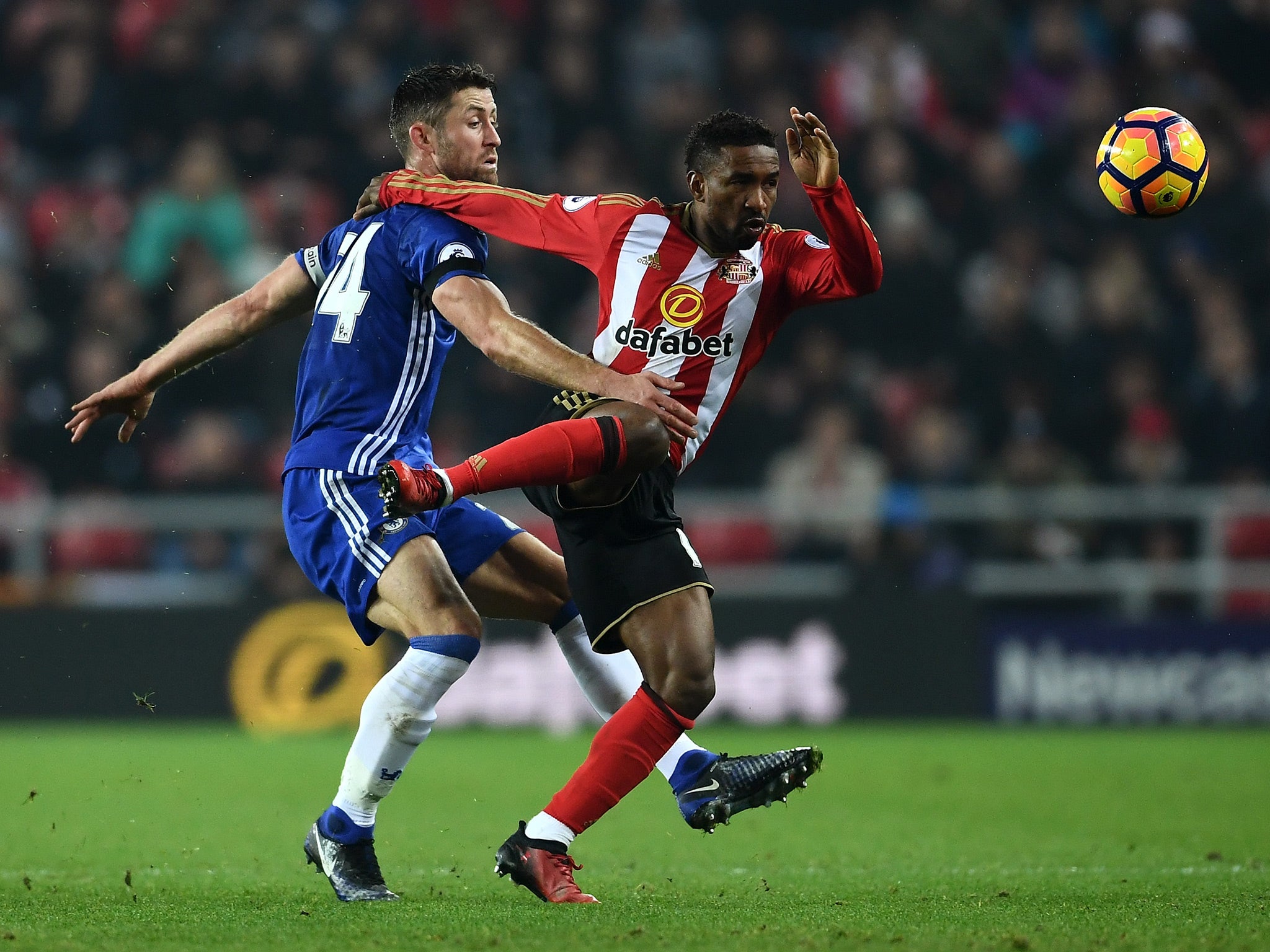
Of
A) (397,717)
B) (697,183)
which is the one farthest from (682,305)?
(397,717)

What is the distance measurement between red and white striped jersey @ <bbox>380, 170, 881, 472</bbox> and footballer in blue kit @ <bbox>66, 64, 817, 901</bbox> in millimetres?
132

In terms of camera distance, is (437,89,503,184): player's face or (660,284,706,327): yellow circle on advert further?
(437,89,503,184): player's face

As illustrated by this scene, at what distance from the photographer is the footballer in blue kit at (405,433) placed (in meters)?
4.73

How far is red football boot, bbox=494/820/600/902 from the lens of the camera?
182 inches

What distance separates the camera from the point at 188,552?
1181 centimetres

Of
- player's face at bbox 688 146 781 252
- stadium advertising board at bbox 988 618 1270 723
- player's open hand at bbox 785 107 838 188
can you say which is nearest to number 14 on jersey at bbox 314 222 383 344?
player's face at bbox 688 146 781 252

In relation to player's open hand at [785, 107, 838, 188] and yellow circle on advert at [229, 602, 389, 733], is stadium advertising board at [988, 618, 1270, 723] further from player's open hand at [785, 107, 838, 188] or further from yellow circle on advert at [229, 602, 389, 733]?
player's open hand at [785, 107, 838, 188]

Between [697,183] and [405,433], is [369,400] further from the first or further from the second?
[697,183]

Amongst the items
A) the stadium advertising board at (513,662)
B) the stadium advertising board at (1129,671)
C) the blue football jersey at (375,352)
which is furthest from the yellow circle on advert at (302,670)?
the blue football jersey at (375,352)

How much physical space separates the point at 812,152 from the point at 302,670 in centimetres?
705

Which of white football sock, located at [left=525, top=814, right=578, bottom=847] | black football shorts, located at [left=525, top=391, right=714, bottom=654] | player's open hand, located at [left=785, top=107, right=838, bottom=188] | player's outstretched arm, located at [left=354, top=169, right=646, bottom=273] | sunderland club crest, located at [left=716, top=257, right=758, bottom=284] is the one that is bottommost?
white football sock, located at [left=525, top=814, right=578, bottom=847]

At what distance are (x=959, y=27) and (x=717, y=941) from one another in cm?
1109

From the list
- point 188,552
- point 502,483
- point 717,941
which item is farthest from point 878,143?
point 717,941

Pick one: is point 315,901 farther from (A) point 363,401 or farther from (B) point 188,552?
(B) point 188,552
